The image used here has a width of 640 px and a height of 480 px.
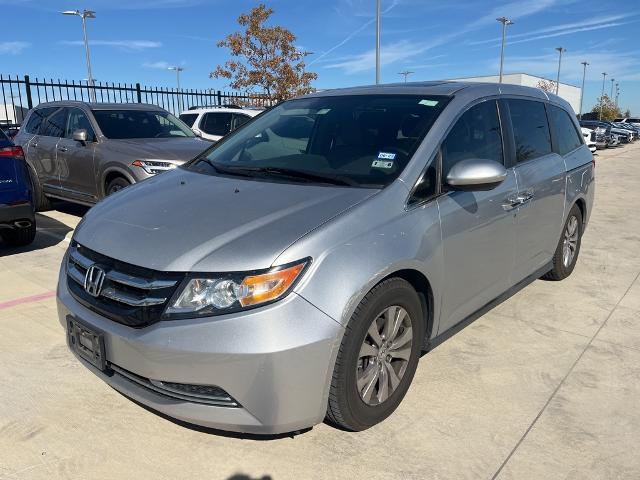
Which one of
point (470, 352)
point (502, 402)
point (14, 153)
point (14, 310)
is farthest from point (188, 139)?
point (502, 402)

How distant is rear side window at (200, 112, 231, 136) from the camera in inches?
437

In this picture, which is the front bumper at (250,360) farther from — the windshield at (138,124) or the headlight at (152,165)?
the windshield at (138,124)

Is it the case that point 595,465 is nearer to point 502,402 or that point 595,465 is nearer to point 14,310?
point 502,402

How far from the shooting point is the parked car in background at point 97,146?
22.2 ft

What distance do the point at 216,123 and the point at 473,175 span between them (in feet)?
29.9

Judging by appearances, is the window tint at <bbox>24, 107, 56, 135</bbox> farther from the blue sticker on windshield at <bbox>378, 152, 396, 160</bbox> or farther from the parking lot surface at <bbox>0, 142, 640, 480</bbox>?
the blue sticker on windshield at <bbox>378, 152, 396, 160</bbox>

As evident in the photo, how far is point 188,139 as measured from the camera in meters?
7.78

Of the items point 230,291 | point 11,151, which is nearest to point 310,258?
point 230,291

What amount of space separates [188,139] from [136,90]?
9.61m

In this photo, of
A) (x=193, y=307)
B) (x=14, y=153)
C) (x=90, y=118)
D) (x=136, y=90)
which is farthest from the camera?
(x=136, y=90)

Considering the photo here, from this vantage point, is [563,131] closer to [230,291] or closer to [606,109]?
[230,291]

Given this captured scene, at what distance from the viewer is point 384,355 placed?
2643 millimetres

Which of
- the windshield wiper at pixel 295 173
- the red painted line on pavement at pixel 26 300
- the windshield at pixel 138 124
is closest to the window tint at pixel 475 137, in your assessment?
the windshield wiper at pixel 295 173

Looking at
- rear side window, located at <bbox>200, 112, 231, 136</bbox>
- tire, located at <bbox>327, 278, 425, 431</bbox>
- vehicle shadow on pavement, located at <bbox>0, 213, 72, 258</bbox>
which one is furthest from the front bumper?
rear side window, located at <bbox>200, 112, 231, 136</bbox>
